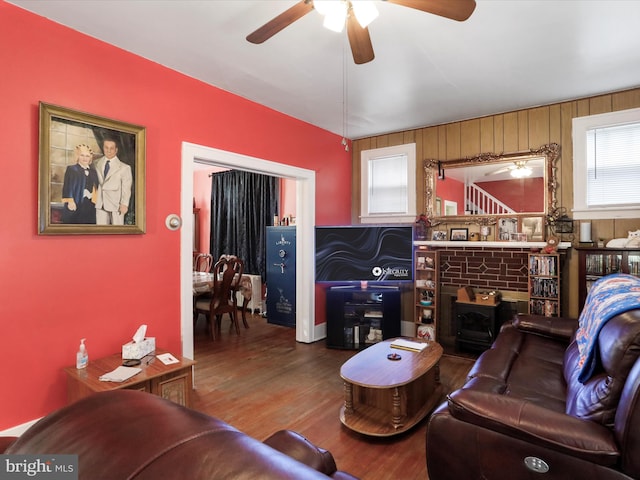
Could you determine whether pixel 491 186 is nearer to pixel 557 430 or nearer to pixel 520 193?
pixel 520 193

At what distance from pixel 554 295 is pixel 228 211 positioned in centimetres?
526

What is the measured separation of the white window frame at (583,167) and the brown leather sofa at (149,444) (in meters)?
4.13

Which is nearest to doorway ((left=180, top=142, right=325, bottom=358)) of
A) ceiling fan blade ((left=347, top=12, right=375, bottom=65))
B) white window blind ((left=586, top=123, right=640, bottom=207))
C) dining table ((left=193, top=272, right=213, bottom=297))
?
dining table ((left=193, top=272, right=213, bottom=297))

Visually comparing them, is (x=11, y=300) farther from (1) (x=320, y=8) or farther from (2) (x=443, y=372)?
(2) (x=443, y=372)

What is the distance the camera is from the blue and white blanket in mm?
1660

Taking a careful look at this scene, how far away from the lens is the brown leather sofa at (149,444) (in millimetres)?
437

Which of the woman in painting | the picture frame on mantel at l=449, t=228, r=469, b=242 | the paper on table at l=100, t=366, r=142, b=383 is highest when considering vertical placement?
the woman in painting

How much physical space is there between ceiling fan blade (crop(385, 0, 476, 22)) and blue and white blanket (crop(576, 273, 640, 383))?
158 centimetres

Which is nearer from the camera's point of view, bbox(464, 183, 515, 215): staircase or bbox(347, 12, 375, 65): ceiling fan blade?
bbox(347, 12, 375, 65): ceiling fan blade

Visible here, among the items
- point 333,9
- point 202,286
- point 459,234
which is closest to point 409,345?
point 459,234

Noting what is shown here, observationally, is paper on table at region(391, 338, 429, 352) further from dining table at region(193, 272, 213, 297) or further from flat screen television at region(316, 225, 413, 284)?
dining table at region(193, 272, 213, 297)

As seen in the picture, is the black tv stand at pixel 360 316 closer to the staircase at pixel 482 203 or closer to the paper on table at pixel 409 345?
the paper on table at pixel 409 345

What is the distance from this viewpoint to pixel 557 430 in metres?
1.37

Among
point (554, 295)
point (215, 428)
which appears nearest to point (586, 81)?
point (554, 295)
